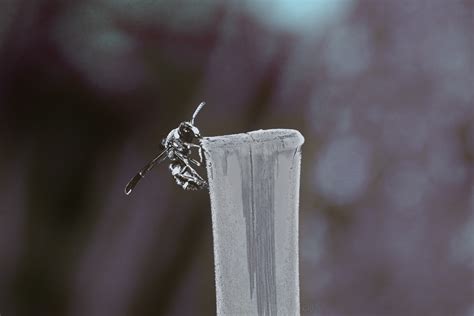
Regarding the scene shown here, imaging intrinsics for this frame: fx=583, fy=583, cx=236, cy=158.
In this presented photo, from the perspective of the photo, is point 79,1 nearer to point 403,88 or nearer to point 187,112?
point 187,112

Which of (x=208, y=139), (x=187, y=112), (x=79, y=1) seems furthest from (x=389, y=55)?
(x=208, y=139)

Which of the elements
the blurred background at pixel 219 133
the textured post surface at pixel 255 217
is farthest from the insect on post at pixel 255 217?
the blurred background at pixel 219 133

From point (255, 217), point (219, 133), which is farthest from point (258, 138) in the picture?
point (219, 133)

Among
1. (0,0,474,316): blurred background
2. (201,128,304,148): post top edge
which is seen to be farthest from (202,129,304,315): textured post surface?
(0,0,474,316): blurred background

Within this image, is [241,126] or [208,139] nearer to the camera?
[208,139]

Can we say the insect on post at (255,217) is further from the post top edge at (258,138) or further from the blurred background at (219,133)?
the blurred background at (219,133)

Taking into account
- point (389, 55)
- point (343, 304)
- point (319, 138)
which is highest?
point (389, 55)

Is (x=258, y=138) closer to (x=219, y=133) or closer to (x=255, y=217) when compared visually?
(x=255, y=217)
